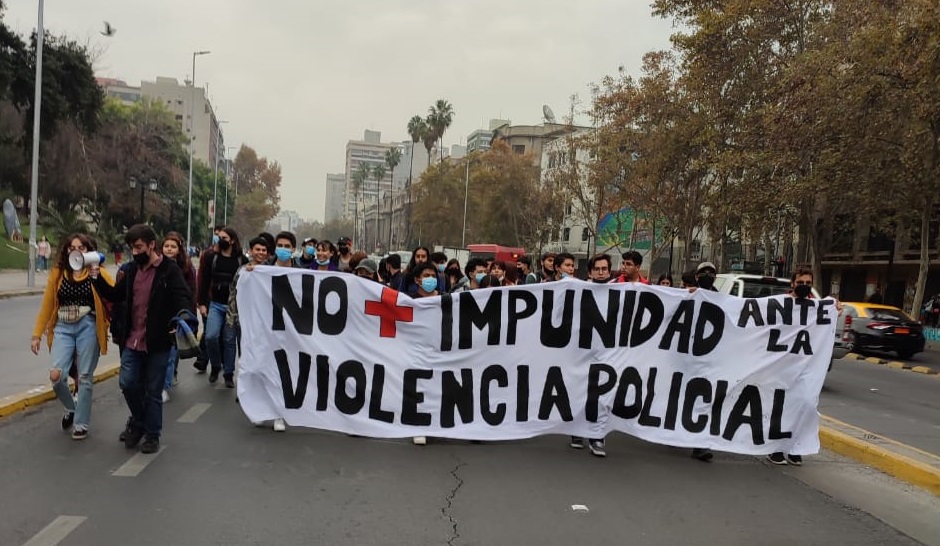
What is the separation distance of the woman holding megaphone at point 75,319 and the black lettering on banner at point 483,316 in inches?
113

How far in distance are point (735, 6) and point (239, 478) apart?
22479mm

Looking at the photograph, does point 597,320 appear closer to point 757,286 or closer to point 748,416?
point 748,416

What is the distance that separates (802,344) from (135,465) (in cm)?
554

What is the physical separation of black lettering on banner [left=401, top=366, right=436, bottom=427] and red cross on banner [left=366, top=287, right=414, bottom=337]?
0.43 m

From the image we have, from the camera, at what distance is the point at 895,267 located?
3416 cm

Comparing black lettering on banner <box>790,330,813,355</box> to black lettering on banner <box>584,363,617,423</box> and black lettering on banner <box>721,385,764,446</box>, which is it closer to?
black lettering on banner <box>721,385,764,446</box>

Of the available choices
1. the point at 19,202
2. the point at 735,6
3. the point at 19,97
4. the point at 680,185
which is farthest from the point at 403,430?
the point at 19,202

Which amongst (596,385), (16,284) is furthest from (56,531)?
(16,284)

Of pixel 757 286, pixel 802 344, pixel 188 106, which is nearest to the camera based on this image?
pixel 802 344

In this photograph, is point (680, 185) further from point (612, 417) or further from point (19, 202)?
point (19, 202)

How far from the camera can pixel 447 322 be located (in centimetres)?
628

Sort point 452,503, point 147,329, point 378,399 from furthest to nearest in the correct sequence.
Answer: point 378,399, point 147,329, point 452,503

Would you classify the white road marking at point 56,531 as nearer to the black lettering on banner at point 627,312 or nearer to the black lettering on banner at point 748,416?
the black lettering on banner at point 627,312

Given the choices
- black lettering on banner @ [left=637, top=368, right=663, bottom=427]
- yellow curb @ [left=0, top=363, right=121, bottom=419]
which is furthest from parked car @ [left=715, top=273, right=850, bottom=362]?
yellow curb @ [left=0, top=363, right=121, bottom=419]
